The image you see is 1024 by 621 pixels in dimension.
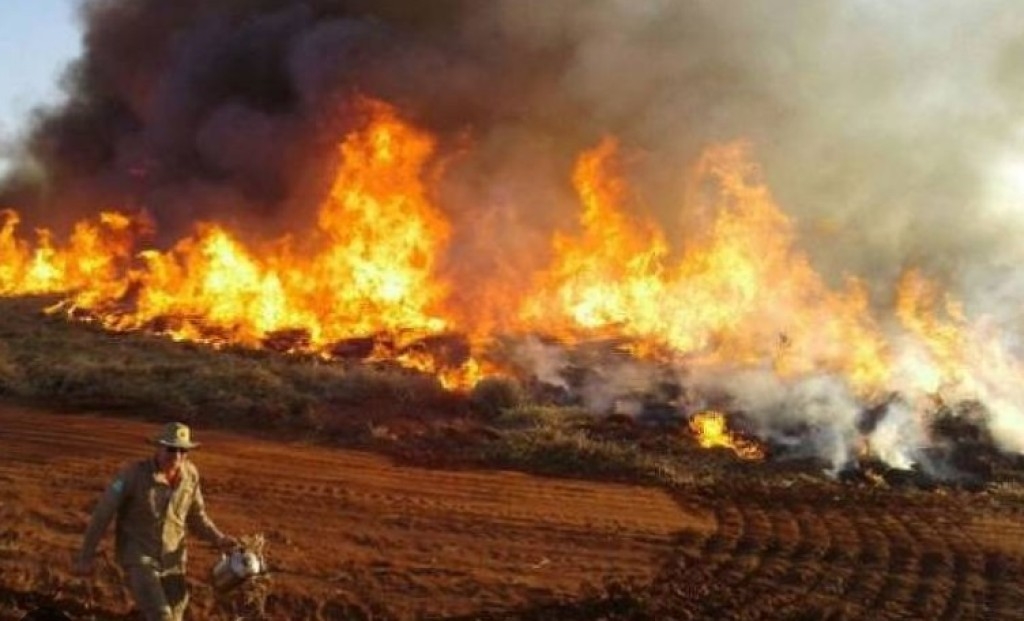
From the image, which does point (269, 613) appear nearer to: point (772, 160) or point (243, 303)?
point (243, 303)

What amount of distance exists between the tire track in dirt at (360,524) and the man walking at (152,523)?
1.79 meters

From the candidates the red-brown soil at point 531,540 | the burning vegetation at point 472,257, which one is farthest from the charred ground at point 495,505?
the burning vegetation at point 472,257

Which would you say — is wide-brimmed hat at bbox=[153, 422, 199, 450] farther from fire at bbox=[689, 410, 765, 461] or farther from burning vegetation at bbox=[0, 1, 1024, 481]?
burning vegetation at bbox=[0, 1, 1024, 481]

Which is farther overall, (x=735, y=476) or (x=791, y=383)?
(x=791, y=383)

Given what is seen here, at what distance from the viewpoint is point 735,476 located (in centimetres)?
1522

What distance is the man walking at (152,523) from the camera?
6961 millimetres

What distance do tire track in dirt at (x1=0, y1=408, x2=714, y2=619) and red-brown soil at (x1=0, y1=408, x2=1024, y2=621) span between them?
0.03 metres

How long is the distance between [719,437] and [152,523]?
11.6 meters

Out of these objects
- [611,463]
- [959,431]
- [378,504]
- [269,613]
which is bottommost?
[269,613]

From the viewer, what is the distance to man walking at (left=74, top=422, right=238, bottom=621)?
6961 millimetres

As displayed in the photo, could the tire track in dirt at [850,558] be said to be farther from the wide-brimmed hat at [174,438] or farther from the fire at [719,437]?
the wide-brimmed hat at [174,438]

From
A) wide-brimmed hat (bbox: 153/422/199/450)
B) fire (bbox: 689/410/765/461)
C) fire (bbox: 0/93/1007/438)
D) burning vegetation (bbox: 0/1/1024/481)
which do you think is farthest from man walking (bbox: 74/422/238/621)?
fire (bbox: 0/93/1007/438)

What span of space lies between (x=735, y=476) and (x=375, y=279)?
13049mm

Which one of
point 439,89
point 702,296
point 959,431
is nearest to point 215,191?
point 439,89
